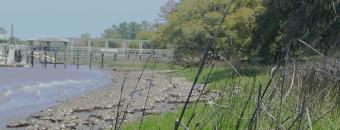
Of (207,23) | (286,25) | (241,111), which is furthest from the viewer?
(207,23)

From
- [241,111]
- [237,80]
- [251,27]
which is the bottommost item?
[237,80]

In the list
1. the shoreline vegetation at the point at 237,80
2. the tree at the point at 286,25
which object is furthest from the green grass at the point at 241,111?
the tree at the point at 286,25

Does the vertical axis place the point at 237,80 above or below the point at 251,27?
below

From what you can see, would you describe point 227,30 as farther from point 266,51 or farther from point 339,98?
point 339,98

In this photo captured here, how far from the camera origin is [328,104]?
6930mm

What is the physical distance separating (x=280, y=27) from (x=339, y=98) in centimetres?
2176

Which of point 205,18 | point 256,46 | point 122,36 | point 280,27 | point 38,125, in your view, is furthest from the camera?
point 122,36

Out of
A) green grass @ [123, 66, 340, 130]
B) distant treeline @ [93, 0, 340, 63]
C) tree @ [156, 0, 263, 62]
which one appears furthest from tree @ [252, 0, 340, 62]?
green grass @ [123, 66, 340, 130]

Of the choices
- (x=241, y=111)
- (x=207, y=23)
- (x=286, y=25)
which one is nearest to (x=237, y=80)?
(x=241, y=111)

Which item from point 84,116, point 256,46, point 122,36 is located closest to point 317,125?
point 84,116

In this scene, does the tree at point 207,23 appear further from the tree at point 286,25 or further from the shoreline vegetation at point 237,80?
the tree at point 286,25

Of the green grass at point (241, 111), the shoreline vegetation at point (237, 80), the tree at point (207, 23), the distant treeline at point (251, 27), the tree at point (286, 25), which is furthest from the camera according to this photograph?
the tree at point (207, 23)

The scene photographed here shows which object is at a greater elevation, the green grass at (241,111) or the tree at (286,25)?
the tree at (286,25)

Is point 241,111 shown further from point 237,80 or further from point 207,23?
point 207,23
